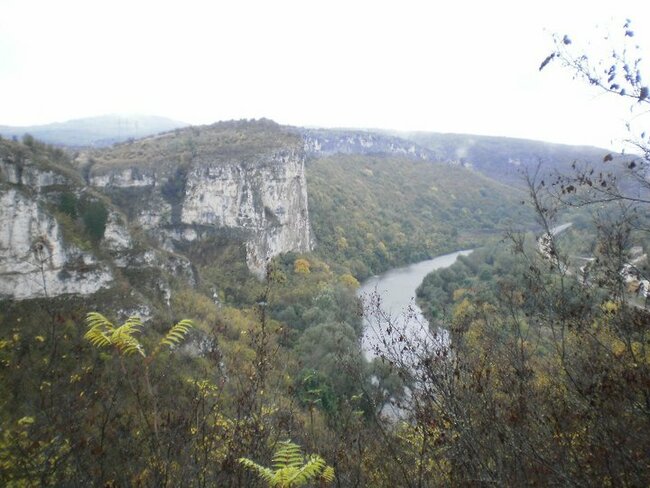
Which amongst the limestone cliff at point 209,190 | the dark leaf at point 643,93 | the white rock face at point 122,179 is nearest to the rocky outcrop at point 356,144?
the limestone cliff at point 209,190

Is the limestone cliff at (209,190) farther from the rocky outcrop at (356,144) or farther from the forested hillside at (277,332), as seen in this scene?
the rocky outcrop at (356,144)

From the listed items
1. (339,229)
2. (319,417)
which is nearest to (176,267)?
(319,417)

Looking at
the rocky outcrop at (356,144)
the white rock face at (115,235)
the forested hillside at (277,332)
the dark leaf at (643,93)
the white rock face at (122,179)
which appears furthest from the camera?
the rocky outcrop at (356,144)

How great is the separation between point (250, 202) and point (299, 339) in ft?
81.2

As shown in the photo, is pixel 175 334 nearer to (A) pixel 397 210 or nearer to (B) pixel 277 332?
(B) pixel 277 332

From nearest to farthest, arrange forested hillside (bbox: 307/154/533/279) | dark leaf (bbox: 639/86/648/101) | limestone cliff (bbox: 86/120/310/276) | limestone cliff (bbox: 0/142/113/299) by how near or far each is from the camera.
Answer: dark leaf (bbox: 639/86/648/101), limestone cliff (bbox: 0/142/113/299), limestone cliff (bbox: 86/120/310/276), forested hillside (bbox: 307/154/533/279)

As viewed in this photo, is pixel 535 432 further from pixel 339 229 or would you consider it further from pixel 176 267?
pixel 339 229

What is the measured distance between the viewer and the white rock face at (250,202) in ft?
160

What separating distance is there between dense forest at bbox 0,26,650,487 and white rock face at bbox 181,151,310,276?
0.38 metres

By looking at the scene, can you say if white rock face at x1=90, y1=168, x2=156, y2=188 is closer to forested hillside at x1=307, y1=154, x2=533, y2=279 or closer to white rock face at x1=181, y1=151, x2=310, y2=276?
white rock face at x1=181, y1=151, x2=310, y2=276

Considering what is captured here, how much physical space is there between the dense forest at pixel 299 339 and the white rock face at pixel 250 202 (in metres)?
0.38

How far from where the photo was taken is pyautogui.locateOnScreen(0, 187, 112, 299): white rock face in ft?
66.2

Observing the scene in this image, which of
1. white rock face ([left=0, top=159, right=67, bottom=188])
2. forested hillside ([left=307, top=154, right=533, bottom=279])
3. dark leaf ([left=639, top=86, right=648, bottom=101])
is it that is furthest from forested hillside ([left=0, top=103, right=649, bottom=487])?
dark leaf ([left=639, top=86, right=648, bottom=101])

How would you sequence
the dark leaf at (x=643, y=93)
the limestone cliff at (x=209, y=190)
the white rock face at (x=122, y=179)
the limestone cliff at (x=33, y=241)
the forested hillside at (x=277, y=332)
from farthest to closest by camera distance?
the limestone cliff at (x=209, y=190), the white rock face at (x=122, y=179), the limestone cliff at (x=33, y=241), the forested hillside at (x=277, y=332), the dark leaf at (x=643, y=93)
